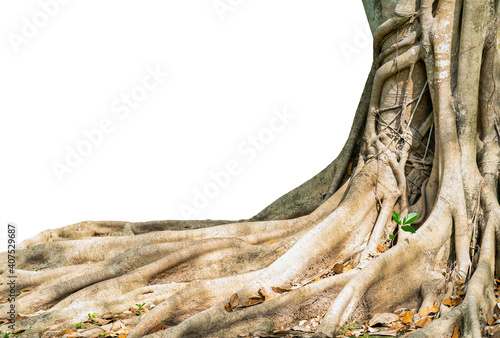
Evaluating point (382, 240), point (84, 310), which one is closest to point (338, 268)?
point (382, 240)

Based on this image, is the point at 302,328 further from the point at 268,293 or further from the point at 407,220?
the point at 407,220

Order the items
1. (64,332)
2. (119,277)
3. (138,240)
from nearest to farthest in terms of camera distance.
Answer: (64,332) → (119,277) → (138,240)

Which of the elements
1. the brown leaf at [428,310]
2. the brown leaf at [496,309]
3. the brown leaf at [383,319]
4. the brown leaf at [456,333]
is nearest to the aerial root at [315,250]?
the brown leaf at [383,319]

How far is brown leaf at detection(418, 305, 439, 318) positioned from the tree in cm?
12

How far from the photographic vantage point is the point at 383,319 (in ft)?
17.2

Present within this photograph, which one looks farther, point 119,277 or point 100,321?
point 119,277

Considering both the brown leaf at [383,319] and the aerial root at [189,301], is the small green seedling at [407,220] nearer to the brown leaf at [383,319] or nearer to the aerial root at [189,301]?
the brown leaf at [383,319]

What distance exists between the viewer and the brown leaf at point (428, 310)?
17.3 ft

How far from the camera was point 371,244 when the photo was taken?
6.22m

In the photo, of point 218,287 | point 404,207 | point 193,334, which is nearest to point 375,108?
point 404,207

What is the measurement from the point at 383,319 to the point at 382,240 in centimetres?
134

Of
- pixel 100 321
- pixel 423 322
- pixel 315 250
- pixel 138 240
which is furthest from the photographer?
pixel 138 240

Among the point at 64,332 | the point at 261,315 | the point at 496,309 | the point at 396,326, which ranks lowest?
the point at 496,309

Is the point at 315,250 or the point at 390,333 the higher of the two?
the point at 315,250
